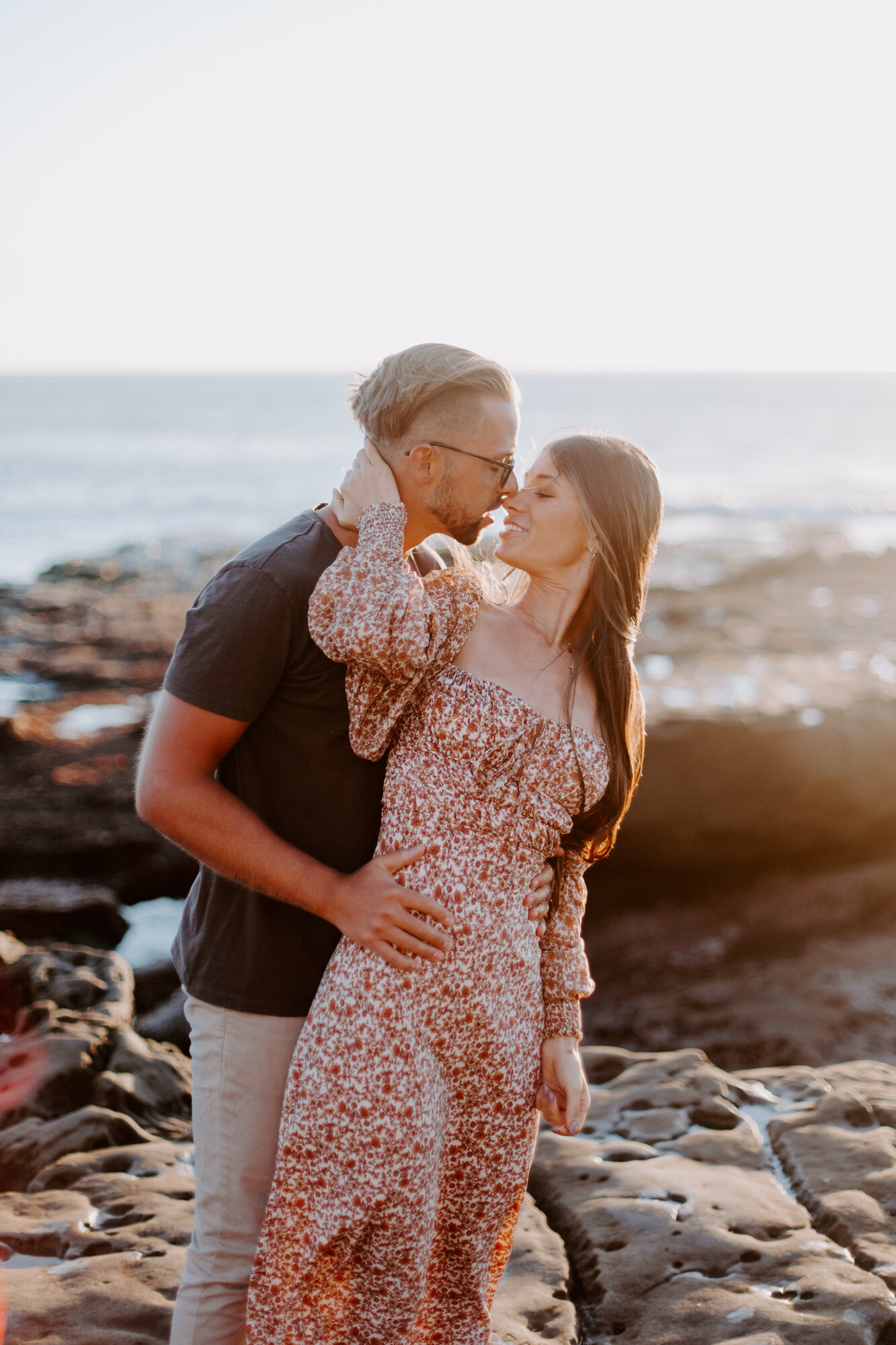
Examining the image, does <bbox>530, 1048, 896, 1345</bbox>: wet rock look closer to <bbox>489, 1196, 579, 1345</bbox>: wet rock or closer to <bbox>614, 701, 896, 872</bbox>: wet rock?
<bbox>489, 1196, 579, 1345</bbox>: wet rock

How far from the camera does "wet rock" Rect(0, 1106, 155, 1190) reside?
3779 millimetres

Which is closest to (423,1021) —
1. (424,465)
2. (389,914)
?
(389,914)

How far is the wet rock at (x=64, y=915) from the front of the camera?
6.27m

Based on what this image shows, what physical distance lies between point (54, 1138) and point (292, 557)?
2612mm

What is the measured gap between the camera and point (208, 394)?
11819 cm

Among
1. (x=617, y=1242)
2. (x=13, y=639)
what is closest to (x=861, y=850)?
(x=617, y=1242)

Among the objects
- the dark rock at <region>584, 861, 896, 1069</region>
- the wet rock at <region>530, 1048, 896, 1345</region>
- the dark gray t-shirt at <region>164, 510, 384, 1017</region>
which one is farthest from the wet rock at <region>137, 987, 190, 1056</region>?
the dark gray t-shirt at <region>164, 510, 384, 1017</region>

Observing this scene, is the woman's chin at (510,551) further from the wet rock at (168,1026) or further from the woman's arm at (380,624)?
the wet rock at (168,1026)

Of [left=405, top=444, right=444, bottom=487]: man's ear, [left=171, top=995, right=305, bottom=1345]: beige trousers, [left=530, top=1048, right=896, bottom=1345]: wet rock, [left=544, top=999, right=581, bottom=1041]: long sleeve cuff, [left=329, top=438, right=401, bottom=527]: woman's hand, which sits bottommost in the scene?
[left=530, top=1048, right=896, bottom=1345]: wet rock

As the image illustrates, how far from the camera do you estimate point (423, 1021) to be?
7.51 feet

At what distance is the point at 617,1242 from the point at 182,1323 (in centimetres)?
135

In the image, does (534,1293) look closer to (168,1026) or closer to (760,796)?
(168,1026)

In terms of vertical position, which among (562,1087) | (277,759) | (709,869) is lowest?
(709,869)

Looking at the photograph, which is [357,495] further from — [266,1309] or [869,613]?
[869,613]
